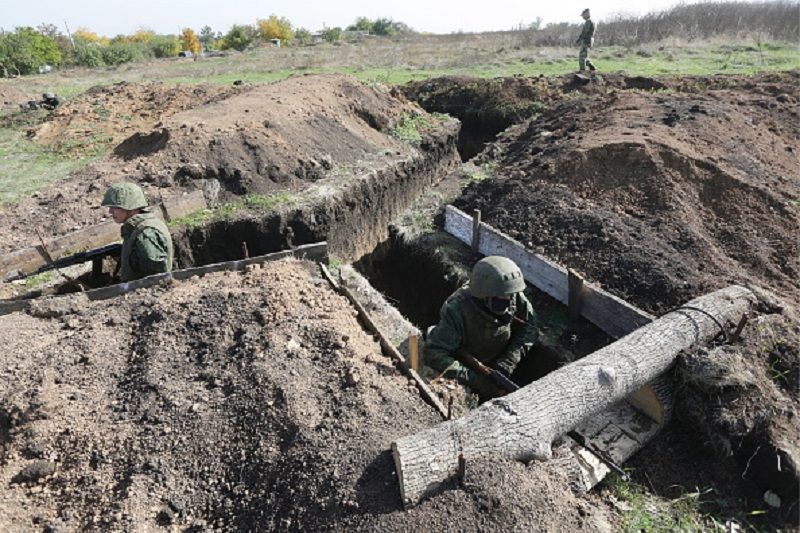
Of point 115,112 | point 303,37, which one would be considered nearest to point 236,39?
point 303,37

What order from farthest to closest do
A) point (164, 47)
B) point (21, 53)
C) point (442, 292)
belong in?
point (164, 47) → point (21, 53) → point (442, 292)

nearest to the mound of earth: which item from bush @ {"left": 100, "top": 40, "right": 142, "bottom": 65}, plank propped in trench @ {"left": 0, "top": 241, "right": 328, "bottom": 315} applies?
plank propped in trench @ {"left": 0, "top": 241, "right": 328, "bottom": 315}

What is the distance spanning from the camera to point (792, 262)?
6496mm

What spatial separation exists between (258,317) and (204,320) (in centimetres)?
52

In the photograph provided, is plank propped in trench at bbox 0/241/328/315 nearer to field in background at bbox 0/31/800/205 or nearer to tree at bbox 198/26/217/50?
field in background at bbox 0/31/800/205

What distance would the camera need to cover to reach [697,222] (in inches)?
278

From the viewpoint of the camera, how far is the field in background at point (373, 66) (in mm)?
11539

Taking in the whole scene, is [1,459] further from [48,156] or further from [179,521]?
[48,156]

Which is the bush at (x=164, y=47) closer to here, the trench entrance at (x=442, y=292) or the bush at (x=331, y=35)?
the bush at (x=331, y=35)

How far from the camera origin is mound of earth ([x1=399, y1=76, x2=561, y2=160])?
14648 mm

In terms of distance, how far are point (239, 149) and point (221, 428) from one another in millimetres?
6866

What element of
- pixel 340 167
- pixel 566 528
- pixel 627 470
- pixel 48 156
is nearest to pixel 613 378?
pixel 627 470

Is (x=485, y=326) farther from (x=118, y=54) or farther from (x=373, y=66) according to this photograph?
(x=118, y=54)

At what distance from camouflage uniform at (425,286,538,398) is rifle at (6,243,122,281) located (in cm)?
452
